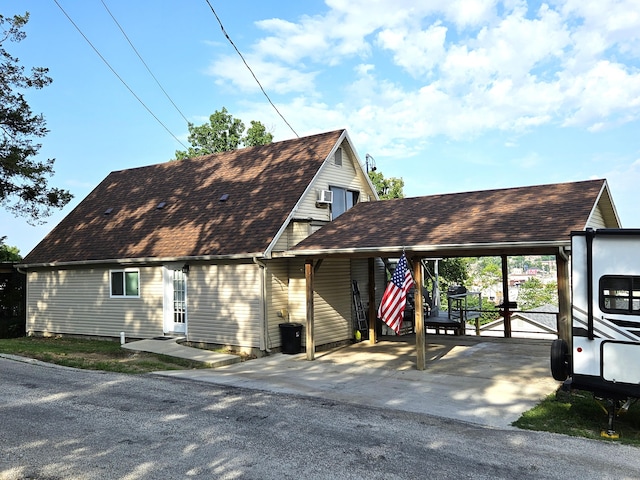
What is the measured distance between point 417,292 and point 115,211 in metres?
13.6

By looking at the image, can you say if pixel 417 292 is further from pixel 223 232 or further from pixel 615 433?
pixel 223 232

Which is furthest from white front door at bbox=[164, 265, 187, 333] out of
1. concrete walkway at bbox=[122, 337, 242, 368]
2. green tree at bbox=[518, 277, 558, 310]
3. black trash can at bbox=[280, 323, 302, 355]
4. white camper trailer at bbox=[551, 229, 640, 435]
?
green tree at bbox=[518, 277, 558, 310]

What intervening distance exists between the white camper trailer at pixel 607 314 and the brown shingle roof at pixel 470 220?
2334mm

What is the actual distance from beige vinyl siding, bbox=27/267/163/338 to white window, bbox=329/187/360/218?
20.2 feet

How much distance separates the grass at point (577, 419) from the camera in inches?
314

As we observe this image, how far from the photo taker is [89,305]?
18750mm

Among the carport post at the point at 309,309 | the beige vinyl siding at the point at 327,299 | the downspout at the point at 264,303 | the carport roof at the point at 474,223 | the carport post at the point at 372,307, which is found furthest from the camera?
the carport post at the point at 372,307

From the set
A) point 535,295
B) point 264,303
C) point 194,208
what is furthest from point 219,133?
point 535,295

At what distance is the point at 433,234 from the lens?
41.2ft

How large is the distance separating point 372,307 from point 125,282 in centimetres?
855

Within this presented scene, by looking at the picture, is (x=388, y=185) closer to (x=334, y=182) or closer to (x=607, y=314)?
(x=334, y=182)

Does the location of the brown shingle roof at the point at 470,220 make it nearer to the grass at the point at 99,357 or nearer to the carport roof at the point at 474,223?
the carport roof at the point at 474,223

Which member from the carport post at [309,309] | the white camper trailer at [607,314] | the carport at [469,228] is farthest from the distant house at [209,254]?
the white camper trailer at [607,314]

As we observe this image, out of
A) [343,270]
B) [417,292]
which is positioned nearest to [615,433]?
[417,292]
